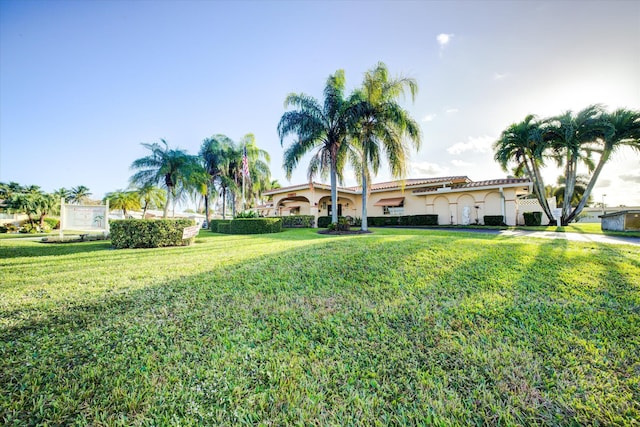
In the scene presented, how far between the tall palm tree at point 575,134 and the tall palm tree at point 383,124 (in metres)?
12.5

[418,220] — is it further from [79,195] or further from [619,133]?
[79,195]

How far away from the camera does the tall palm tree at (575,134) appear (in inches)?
664

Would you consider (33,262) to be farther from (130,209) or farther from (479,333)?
(130,209)

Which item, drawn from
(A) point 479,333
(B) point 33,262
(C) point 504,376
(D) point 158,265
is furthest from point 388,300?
(B) point 33,262

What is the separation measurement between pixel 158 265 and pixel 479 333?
6.41m

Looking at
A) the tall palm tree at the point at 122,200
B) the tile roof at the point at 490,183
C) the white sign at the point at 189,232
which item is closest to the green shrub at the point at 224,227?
the white sign at the point at 189,232

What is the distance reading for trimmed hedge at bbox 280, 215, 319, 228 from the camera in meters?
20.2

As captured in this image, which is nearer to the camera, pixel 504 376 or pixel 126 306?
pixel 504 376

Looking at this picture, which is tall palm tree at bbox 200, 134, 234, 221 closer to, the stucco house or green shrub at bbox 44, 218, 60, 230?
the stucco house

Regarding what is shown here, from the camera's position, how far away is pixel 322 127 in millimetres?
14922

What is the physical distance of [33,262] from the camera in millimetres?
6395

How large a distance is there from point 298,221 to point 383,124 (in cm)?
1033

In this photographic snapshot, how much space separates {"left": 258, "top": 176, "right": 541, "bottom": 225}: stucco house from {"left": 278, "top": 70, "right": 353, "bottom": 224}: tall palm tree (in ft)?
7.36

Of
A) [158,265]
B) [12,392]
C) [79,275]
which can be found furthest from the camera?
[158,265]
